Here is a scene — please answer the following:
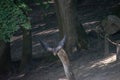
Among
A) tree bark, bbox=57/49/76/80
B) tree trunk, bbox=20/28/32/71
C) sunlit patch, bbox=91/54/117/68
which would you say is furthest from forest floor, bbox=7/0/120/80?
tree bark, bbox=57/49/76/80

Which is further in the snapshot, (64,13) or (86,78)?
(64,13)

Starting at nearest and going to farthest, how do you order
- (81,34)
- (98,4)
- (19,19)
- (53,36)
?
(19,19) < (81,34) < (53,36) < (98,4)

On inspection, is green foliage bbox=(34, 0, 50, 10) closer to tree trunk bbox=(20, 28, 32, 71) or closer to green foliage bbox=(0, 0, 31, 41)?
tree trunk bbox=(20, 28, 32, 71)

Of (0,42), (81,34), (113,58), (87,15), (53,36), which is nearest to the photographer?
(113,58)

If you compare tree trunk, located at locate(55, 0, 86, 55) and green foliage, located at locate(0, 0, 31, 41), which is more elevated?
green foliage, located at locate(0, 0, 31, 41)

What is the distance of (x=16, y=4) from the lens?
12.5m

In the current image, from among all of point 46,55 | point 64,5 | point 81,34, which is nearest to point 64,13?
point 64,5

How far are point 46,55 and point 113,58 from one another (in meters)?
4.00

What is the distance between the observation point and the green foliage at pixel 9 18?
11758 mm

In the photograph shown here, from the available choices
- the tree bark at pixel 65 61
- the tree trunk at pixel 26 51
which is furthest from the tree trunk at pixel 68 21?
the tree bark at pixel 65 61

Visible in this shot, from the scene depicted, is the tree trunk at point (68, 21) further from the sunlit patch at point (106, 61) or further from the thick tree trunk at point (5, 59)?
the thick tree trunk at point (5, 59)

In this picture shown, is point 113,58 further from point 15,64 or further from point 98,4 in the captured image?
point 98,4

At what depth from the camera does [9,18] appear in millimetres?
11898

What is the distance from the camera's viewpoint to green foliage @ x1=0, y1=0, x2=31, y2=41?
463 inches
